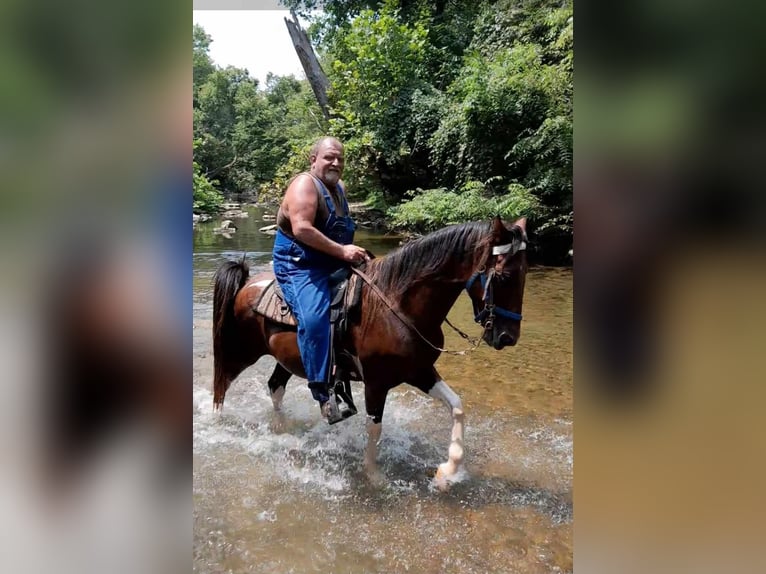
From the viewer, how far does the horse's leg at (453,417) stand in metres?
3.46

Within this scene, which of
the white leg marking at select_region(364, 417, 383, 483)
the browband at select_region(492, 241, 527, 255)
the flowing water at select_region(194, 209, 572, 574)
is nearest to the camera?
the flowing water at select_region(194, 209, 572, 574)

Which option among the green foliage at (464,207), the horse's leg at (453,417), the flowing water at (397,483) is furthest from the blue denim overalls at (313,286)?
the green foliage at (464,207)

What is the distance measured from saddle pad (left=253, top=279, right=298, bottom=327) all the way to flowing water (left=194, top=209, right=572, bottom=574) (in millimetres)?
1290

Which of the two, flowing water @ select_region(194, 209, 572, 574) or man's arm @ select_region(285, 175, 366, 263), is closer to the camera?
flowing water @ select_region(194, 209, 572, 574)

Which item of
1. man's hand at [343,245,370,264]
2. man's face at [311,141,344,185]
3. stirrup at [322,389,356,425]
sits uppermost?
man's face at [311,141,344,185]

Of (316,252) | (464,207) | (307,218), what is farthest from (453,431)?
(464,207)

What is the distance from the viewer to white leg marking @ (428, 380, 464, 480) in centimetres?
345

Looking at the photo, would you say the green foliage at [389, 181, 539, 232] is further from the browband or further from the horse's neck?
the browband

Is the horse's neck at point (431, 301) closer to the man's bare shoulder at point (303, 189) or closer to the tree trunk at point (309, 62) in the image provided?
the man's bare shoulder at point (303, 189)

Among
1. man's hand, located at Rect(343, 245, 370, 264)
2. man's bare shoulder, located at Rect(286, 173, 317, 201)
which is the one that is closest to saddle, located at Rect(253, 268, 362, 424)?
man's hand, located at Rect(343, 245, 370, 264)

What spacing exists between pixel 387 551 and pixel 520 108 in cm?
1170

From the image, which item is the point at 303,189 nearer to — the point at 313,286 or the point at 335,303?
the point at 313,286
